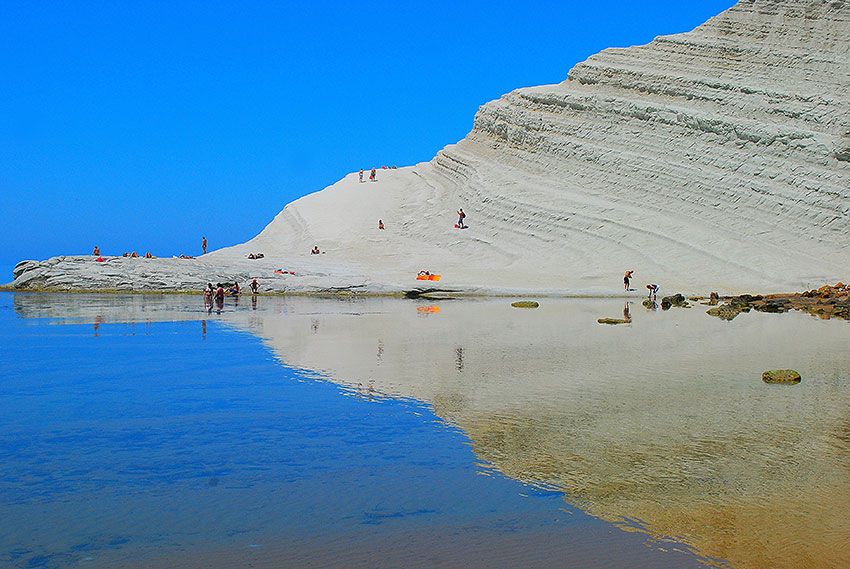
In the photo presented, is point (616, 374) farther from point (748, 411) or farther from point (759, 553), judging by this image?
point (759, 553)

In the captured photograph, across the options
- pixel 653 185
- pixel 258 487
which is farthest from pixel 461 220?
pixel 258 487

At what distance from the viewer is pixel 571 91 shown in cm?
3788

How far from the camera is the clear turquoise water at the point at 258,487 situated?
492cm

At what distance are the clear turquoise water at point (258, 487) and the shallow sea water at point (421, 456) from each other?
0.07ft

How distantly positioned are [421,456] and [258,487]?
141cm

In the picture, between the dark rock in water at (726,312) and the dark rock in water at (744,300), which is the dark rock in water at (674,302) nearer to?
the dark rock in water at (744,300)

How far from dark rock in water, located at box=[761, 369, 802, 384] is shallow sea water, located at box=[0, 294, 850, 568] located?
0.63 ft

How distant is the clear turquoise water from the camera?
4.92 metres

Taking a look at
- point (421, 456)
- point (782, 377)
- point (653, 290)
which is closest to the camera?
point (421, 456)

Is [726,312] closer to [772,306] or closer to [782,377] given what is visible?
[772,306]

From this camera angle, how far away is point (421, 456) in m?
6.98

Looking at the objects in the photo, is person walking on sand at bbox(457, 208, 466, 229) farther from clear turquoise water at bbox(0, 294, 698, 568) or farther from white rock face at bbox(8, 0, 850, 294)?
clear turquoise water at bbox(0, 294, 698, 568)

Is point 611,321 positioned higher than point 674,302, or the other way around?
point 674,302

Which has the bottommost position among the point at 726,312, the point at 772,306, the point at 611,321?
the point at 611,321
